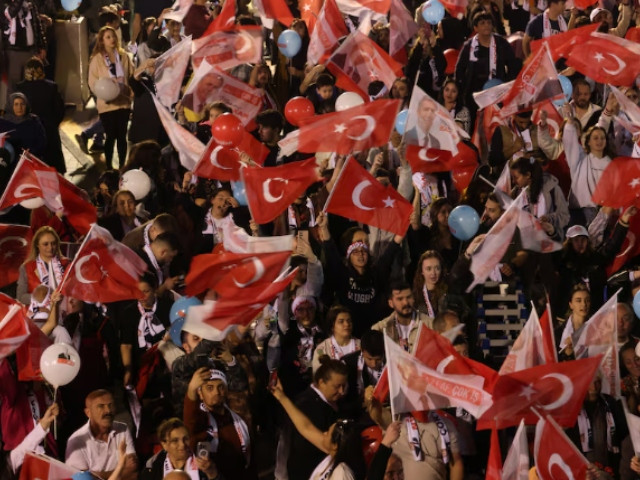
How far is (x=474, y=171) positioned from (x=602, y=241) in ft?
4.49

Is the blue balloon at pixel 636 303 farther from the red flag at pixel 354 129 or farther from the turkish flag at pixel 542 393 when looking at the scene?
the red flag at pixel 354 129

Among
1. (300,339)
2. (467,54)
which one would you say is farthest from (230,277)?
(467,54)

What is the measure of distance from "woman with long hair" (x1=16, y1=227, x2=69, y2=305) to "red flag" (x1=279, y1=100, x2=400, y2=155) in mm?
2357

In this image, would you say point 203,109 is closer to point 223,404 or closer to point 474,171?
point 474,171

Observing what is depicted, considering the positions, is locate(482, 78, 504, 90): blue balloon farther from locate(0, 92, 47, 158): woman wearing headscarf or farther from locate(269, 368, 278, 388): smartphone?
locate(269, 368, 278, 388): smartphone

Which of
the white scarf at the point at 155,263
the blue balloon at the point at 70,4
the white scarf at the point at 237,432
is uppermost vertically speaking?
the white scarf at the point at 237,432

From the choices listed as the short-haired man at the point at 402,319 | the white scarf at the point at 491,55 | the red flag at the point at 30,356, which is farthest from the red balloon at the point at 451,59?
the red flag at the point at 30,356

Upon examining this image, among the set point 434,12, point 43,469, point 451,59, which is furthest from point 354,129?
point 434,12

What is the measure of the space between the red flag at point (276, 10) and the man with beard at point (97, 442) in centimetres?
757

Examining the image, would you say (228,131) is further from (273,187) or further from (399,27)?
(399,27)

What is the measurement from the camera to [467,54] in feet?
52.7

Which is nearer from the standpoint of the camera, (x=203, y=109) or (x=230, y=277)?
(x=230, y=277)

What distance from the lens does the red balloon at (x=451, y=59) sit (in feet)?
55.1

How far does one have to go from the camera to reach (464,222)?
41.4 ft
